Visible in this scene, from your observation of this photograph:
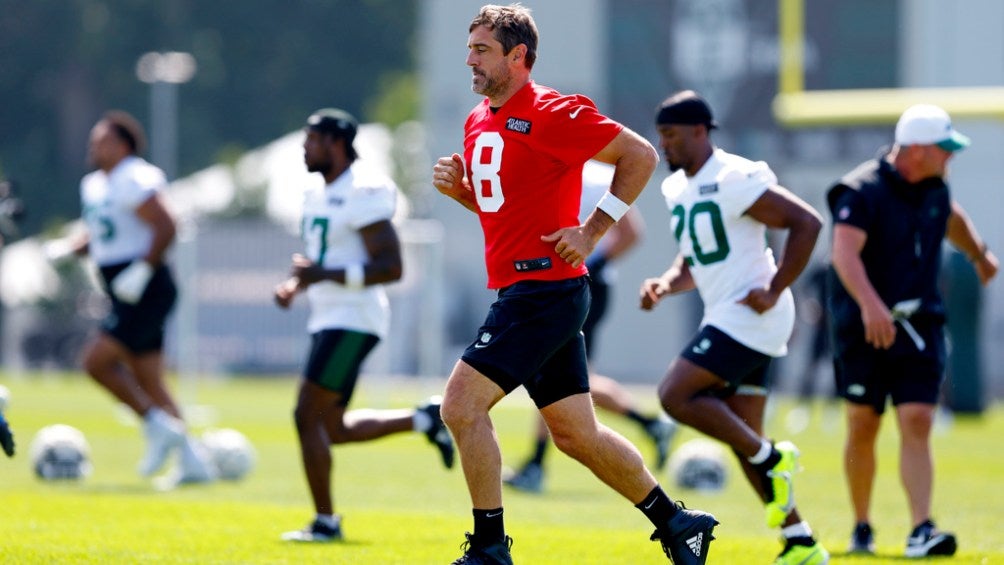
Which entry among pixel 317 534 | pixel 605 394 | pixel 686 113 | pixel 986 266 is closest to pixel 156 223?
pixel 605 394

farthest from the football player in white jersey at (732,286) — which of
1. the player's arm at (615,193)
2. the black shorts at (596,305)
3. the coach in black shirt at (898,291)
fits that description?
the black shorts at (596,305)

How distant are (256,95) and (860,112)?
41841 millimetres

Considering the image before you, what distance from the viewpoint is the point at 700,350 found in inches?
332

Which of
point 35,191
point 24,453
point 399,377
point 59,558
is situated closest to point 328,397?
point 59,558

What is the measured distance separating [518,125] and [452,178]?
0.35 meters

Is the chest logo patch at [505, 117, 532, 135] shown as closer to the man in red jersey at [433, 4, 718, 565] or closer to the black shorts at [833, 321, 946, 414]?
the man in red jersey at [433, 4, 718, 565]

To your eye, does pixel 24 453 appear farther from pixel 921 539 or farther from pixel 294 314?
pixel 294 314

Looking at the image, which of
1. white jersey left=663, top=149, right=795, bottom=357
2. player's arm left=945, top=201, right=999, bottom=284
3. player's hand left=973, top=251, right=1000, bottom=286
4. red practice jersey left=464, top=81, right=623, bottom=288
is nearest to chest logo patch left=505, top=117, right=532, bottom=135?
red practice jersey left=464, top=81, right=623, bottom=288

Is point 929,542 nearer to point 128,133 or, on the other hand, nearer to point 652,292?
point 652,292

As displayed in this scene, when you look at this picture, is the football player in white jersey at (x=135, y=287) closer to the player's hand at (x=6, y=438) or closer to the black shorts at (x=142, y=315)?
the black shorts at (x=142, y=315)

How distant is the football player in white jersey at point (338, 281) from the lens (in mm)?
9414

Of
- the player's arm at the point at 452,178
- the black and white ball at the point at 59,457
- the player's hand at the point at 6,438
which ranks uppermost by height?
the player's arm at the point at 452,178

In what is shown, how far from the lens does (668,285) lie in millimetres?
8844

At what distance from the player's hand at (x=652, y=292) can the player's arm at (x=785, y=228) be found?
44cm
